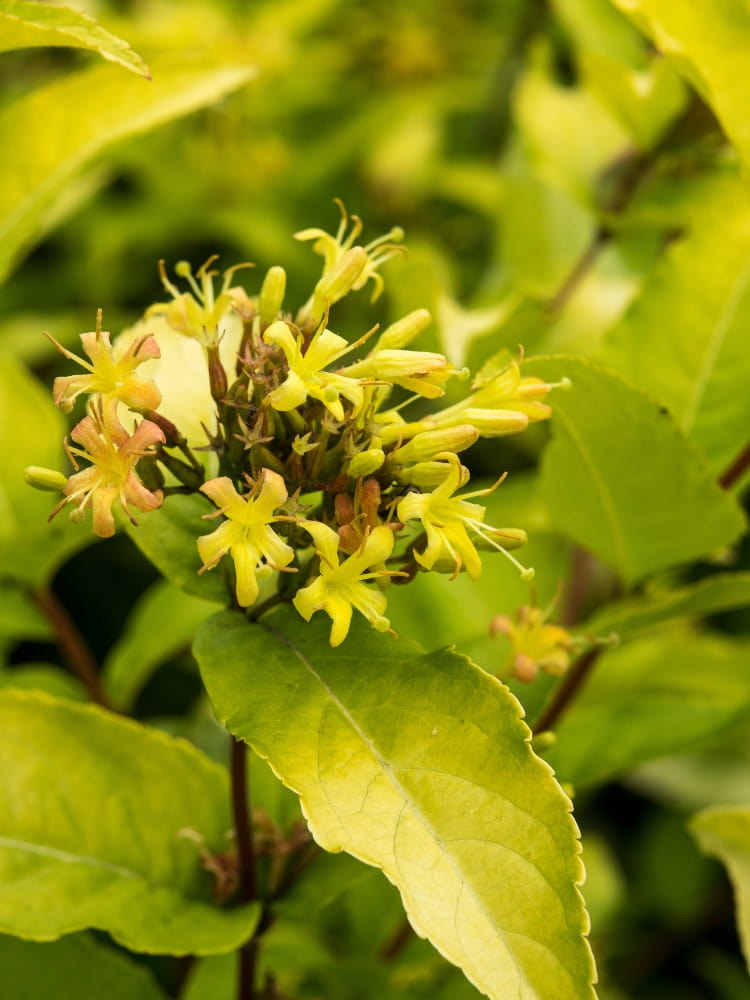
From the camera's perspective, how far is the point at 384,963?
1.29 m

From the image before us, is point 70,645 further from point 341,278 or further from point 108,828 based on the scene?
point 341,278

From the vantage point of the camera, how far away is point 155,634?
1478 mm

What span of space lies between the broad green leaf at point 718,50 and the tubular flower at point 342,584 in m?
0.64

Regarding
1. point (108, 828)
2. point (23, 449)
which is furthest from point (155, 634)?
point (108, 828)

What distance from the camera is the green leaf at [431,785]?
2.40 feet

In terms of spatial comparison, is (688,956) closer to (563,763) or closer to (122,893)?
(563,763)

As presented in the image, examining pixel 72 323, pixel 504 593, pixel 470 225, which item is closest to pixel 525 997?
pixel 504 593

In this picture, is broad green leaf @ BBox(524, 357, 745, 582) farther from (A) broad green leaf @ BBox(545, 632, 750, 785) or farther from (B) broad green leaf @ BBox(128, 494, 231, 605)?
(B) broad green leaf @ BBox(128, 494, 231, 605)

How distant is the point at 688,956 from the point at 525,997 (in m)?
1.67

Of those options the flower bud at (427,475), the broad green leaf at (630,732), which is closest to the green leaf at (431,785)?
the flower bud at (427,475)

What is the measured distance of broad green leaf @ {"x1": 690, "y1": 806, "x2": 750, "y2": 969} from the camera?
Result: 1.19 meters

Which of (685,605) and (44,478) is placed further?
(685,605)

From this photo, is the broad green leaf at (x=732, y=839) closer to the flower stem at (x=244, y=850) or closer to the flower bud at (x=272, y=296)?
the flower stem at (x=244, y=850)

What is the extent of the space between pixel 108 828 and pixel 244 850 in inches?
6.2
